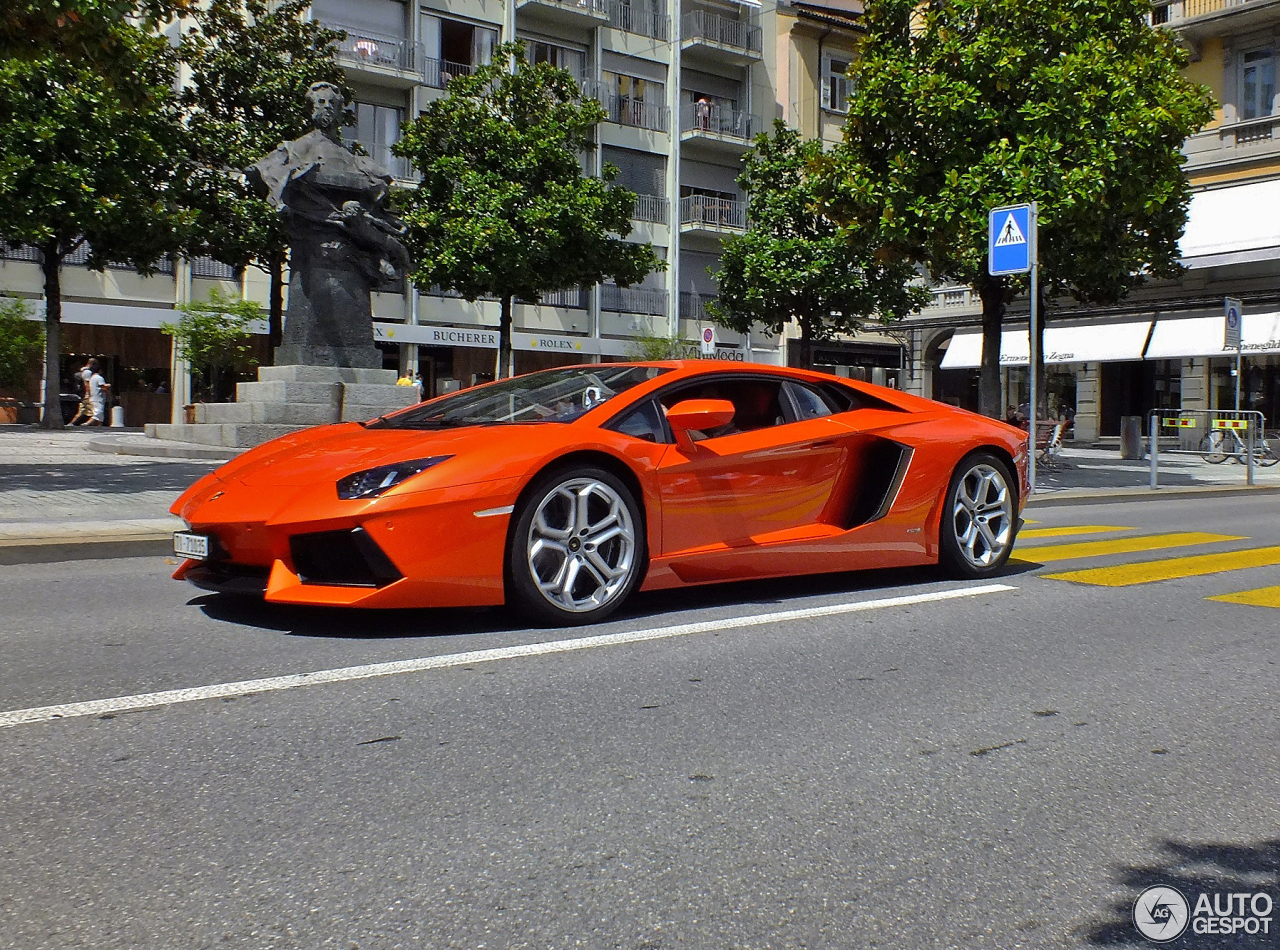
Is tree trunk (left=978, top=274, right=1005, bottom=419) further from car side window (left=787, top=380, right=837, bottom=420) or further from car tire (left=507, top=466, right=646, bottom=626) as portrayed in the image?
car tire (left=507, top=466, right=646, bottom=626)

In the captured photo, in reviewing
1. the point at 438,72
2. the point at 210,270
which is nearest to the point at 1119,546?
the point at 210,270

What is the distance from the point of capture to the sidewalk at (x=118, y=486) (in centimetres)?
703

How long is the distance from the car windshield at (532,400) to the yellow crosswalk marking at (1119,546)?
3486mm

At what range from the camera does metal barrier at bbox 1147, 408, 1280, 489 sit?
17.3m

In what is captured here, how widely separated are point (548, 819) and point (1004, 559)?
4.78 m

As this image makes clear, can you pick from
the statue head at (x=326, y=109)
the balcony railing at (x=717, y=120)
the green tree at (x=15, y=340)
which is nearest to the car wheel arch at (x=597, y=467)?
the statue head at (x=326, y=109)

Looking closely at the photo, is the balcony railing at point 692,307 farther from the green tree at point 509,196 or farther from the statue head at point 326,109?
the statue head at point 326,109

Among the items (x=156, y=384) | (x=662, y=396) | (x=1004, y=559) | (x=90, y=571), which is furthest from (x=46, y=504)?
(x=156, y=384)

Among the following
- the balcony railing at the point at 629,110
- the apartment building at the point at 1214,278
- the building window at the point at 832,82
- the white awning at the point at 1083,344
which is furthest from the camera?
the building window at the point at 832,82

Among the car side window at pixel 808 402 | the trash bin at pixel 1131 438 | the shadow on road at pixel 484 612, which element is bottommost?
the shadow on road at pixel 484 612

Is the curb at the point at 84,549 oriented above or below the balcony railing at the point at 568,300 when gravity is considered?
below

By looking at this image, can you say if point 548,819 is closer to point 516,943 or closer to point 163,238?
point 516,943

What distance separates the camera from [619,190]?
28.5 metres

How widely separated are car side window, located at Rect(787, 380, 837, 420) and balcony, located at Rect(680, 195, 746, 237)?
3578 cm
